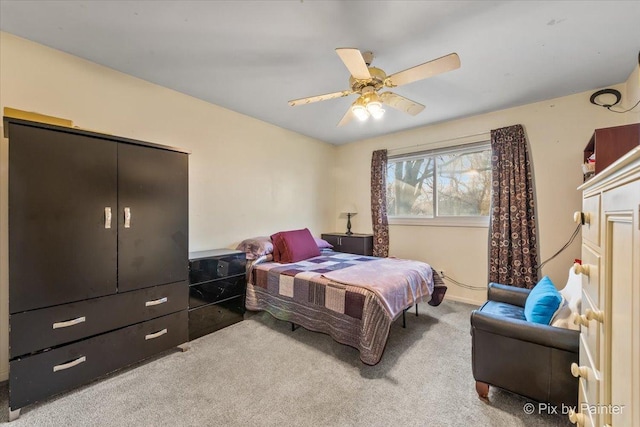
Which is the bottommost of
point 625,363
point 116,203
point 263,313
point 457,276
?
point 263,313

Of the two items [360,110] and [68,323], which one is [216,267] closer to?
[68,323]

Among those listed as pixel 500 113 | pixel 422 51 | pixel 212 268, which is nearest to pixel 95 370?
pixel 212 268

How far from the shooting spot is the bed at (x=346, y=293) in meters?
2.02

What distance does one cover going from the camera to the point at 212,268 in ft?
8.66

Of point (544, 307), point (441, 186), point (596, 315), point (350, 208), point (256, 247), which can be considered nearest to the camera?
point (596, 315)

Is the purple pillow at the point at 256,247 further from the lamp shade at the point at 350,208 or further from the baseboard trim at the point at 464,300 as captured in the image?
the baseboard trim at the point at 464,300

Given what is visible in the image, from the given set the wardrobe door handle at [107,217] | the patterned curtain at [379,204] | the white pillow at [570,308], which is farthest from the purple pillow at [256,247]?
the white pillow at [570,308]

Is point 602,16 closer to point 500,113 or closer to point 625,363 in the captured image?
point 500,113

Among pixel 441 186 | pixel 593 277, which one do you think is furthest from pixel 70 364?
pixel 441 186

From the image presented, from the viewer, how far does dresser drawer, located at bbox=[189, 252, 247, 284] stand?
2482 mm

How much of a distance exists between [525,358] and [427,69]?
6.35ft

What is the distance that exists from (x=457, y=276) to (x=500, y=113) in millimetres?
2231

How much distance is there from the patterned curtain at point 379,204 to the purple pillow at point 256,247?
1883 mm

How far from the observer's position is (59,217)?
171 centimetres
